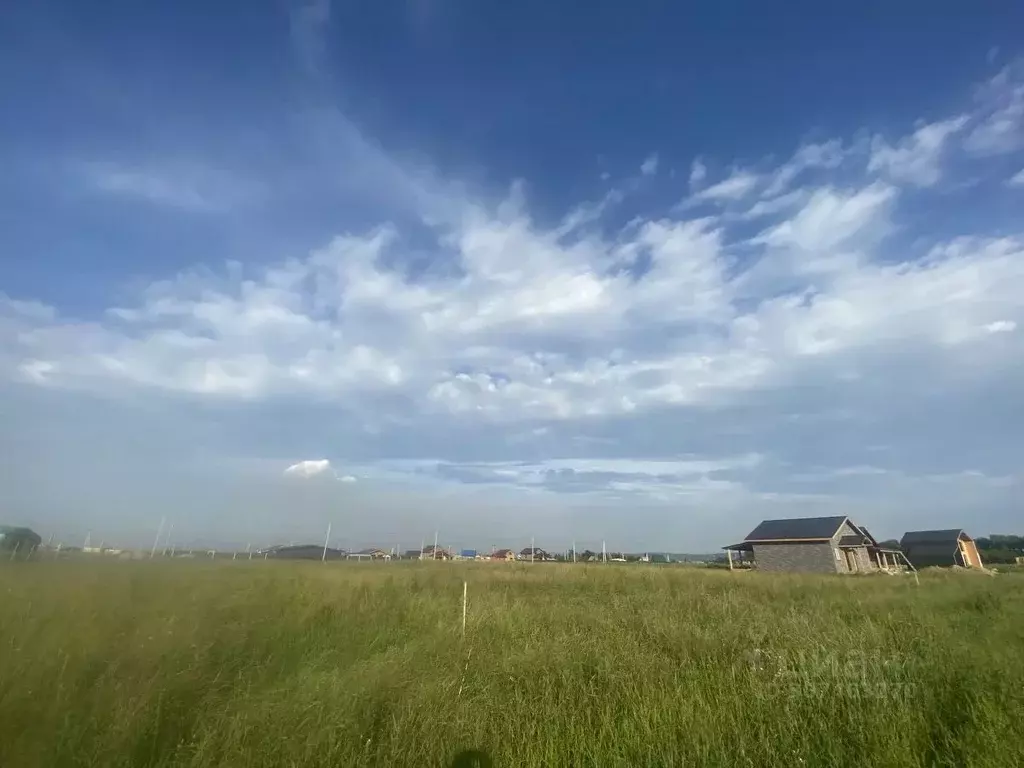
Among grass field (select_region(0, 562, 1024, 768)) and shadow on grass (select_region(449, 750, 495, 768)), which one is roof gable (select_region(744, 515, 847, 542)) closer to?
grass field (select_region(0, 562, 1024, 768))

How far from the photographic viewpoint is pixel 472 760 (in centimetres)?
431

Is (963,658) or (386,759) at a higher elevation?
(963,658)

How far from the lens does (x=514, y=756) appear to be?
4332mm

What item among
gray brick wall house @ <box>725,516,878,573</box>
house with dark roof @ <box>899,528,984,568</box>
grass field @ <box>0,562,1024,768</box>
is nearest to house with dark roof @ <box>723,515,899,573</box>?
gray brick wall house @ <box>725,516,878,573</box>

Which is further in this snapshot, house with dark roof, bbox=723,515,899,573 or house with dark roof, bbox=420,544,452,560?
house with dark roof, bbox=420,544,452,560

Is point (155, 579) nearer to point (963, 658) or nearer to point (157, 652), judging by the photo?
point (157, 652)

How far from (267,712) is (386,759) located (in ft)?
4.07

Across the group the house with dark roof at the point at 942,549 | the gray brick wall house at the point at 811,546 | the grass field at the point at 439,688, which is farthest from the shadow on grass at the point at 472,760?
the house with dark roof at the point at 942,549

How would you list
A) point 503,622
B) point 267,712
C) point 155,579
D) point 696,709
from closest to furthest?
point 267,712 < point 696,709 < point 155,579 < point 503,622

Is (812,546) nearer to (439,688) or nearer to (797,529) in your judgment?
(797,529)

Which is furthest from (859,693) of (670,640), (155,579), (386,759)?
(155,579)

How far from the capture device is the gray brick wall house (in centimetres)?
3591

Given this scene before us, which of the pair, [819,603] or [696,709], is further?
[819,603]

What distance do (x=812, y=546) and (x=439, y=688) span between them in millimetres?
38449
